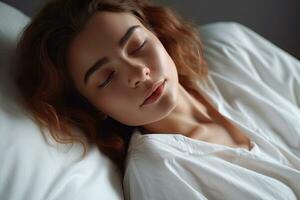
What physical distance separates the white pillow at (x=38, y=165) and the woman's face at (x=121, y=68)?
0.12 metres

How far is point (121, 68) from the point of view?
2.76 feet

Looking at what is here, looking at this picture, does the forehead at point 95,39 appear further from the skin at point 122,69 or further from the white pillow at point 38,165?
the white pillow at point 38,165

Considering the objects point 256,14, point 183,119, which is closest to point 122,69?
point 183,119

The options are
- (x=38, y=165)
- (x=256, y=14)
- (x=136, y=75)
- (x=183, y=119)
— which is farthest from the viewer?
(x=256, y=14)

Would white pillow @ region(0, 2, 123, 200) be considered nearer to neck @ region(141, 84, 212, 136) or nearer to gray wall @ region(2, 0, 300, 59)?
neck @ region(141, 84, 212, 136)

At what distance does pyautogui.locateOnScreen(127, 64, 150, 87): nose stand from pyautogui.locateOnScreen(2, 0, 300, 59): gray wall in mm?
586

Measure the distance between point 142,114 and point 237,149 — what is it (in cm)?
21

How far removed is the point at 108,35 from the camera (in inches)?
33.3

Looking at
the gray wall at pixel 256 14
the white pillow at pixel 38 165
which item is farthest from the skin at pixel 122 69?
the gray wall at pixel 256 14

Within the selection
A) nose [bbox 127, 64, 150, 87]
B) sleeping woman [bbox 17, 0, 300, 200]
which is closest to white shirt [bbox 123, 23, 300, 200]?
sleeping woman [bbox 17, 0, 300, 200]

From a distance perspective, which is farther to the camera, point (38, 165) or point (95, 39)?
point (95, 39)

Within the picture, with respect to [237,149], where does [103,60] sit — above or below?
above

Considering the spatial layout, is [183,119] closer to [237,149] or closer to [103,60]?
[237,149]

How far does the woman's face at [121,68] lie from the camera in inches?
33.1
